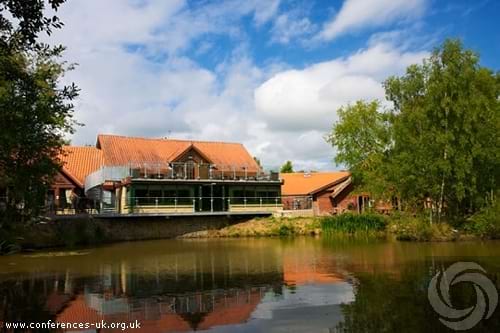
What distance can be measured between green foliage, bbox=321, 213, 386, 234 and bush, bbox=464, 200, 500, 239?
21.9 feet

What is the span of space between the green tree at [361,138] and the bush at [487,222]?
15069 mm

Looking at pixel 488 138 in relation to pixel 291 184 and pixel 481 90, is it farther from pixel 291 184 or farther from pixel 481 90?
pixel 291 184

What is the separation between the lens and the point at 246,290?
48.4 feet

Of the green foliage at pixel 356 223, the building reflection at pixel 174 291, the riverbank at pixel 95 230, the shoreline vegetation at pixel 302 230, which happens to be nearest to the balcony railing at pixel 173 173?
the riverbank at pixel 95 230

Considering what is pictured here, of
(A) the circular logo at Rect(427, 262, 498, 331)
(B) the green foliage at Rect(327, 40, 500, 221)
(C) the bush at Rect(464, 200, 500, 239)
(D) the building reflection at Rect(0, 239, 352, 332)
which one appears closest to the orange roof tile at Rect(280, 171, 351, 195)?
(B) the green foliage at Rect(327, 40, 500, 221)

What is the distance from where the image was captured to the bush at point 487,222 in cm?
3038

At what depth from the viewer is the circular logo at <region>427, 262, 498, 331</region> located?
34.6 ft

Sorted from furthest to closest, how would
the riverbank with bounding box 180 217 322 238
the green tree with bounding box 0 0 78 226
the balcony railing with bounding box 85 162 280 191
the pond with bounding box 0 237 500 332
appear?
the riverbank with bounding box 180 217 322 238
the balcony railing with bounding box 85 162 280 191
the green tree with bounding box 0 0 78 226
the pond with bounding box 0 237 500 332

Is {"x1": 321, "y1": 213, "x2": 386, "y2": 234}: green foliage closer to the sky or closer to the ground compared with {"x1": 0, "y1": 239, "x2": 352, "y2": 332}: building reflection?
closer to the sky

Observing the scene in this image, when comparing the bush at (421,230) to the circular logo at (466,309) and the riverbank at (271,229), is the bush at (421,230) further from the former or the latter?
the circular logo at (466,309)

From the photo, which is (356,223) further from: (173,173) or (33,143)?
(33,143)

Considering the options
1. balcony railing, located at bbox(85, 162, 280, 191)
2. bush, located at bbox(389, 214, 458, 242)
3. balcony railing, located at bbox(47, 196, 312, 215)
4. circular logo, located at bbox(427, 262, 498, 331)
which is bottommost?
circular logo, located at bbox(427, 262, 498, 331)

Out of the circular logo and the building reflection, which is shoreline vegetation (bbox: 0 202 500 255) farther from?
the circular logo

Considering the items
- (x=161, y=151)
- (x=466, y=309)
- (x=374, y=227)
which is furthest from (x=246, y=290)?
(x=161, y=151)
